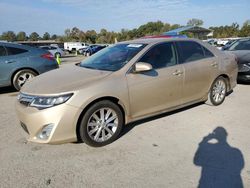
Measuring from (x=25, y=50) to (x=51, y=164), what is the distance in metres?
5.05

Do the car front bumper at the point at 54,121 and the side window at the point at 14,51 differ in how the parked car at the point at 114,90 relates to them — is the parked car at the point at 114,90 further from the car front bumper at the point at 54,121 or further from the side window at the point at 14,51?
the side window at the point at 14,51

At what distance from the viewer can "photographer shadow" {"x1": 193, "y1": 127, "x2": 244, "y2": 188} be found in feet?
9.33

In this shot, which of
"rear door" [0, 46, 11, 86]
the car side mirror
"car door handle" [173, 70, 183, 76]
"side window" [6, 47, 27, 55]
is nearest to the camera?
the car side mirror

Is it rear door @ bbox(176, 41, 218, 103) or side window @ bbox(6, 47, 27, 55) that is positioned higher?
side window @ bbox(6, 47, 27, 55)

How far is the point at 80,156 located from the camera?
11.4ft

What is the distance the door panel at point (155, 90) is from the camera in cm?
398

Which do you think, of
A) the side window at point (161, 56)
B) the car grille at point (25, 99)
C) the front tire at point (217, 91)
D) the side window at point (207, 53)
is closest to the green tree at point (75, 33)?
the front tire at point (217, 91)

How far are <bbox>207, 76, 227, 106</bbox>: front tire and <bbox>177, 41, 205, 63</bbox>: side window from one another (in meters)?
0.77

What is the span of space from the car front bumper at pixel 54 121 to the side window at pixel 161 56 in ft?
4.94

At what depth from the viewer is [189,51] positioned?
493cm

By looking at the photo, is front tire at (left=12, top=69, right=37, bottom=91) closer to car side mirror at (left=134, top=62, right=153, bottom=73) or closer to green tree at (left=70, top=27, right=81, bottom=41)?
car side mirror at (left=134, top=62, right=153, bottom=73)

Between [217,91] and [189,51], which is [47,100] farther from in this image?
[217,91]

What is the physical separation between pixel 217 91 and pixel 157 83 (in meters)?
2.03

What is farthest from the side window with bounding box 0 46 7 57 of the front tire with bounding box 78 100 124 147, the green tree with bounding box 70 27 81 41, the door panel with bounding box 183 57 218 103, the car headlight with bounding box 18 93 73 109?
the green tree with bounding box 70 27 81 41
